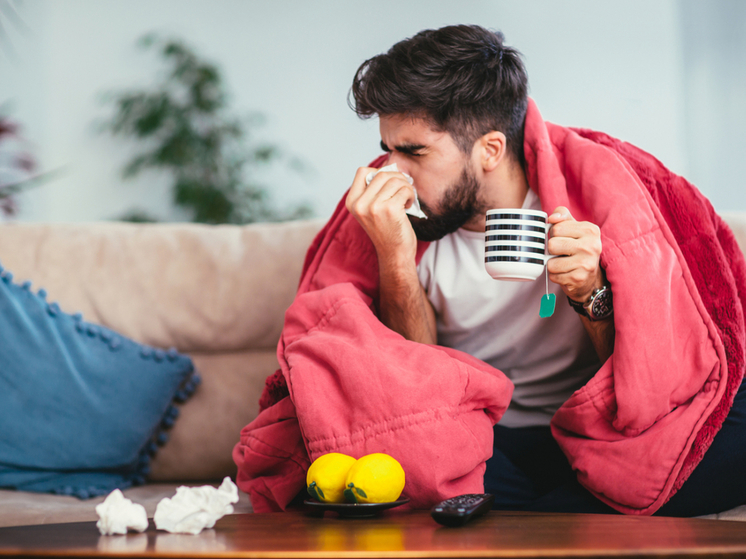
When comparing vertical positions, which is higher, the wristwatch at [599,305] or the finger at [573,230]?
the finger at [573,230]

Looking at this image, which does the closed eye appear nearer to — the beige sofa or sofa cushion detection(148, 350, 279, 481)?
the beige sofa

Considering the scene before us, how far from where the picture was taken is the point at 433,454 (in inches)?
33.1

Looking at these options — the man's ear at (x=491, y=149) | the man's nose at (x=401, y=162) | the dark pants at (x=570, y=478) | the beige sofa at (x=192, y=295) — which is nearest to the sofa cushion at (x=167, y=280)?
the beige sofa at (x=192, y=295)

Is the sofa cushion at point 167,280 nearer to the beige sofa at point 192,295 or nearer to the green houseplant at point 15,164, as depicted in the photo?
the beige sofa at point 192,295

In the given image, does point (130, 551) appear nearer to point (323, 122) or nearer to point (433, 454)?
point (433, 454)

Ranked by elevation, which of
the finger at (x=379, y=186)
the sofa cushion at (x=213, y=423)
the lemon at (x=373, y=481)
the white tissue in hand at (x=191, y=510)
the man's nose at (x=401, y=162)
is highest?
the man's nose at (x=401, y=162)

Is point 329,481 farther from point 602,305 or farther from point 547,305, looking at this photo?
point 602,305

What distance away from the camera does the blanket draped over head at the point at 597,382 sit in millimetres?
877

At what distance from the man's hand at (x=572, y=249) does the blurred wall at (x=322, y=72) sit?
1.83 m

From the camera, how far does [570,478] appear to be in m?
1.08

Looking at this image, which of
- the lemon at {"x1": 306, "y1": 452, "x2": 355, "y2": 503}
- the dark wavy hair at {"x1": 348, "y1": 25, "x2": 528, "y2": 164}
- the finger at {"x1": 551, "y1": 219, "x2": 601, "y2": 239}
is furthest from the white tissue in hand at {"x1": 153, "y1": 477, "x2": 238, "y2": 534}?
the dark wavy hair at {"x1": 348, "y1": 25, "x2": 528, "y2": 164}

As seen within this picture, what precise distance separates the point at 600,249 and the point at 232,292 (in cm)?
90

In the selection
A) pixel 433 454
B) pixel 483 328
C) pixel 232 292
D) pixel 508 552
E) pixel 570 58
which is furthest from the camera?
pixel 570 58

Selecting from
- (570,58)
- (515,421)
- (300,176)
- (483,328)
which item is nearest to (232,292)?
(483,328)
